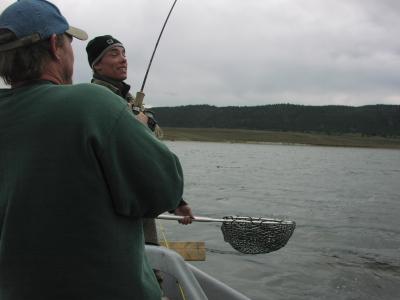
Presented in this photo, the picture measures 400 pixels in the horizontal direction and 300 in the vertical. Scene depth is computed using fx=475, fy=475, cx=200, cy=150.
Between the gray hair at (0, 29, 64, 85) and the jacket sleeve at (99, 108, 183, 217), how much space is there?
38cm

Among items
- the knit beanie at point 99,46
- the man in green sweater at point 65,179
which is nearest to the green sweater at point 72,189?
the man in green sweater at point 65,179

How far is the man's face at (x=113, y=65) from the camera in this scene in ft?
13.5

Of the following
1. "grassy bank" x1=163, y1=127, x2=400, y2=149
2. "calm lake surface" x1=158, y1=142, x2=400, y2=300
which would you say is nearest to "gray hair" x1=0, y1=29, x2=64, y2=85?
"calm lake surface" x1=158, y1=142, x2=400, y2=300

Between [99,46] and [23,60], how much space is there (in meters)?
2.47

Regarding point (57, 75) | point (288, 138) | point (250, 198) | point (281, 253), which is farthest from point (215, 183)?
point (288, 138)

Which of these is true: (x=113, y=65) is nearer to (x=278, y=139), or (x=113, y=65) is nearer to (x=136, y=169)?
(x=136, y=169)

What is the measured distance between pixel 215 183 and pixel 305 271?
2375 cm

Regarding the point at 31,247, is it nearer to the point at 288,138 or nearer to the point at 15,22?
the point at 15,22

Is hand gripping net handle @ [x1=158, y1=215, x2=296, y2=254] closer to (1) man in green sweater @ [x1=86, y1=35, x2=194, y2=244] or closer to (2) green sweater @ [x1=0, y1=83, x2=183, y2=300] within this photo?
(1) man in green sweater @ [x1=86, y1=35, x2=194, y2=244]

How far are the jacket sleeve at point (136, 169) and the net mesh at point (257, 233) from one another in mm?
3343

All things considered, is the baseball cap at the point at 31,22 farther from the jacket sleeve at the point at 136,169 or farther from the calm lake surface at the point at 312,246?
the calm lake surface at the point at 312,246

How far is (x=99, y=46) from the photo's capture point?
4.14 metres

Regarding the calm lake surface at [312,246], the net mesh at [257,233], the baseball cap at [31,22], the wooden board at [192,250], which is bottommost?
the calm lake surface at [312,246]

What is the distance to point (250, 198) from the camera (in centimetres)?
2645
